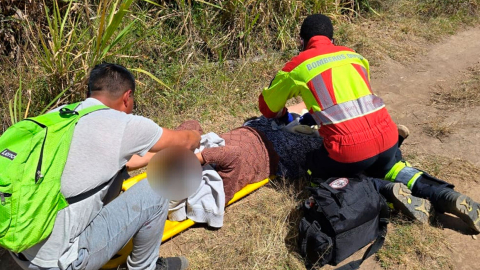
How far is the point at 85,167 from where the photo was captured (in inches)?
76.0

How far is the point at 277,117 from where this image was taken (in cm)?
352

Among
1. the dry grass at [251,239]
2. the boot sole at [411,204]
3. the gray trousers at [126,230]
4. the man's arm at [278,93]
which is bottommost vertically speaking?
the dry grass at [251,239]

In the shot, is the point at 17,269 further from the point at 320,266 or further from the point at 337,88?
the point at 337,88

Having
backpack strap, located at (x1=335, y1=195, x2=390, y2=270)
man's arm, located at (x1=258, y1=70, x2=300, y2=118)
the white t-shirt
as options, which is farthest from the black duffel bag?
the white t-shirt

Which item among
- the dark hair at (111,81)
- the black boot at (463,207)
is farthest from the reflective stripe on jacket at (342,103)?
the dark hair at (111,81)

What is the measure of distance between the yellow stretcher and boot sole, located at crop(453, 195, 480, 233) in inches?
50.9

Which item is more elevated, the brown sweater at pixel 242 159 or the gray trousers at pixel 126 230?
the gray trousers at pixel 126 230

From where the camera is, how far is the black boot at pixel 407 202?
2771 millimetres

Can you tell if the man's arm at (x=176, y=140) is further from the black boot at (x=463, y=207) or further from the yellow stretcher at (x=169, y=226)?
the black boot at (x=463, y=207)

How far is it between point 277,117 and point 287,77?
706mm

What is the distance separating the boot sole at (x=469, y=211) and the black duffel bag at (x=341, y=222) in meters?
0.44

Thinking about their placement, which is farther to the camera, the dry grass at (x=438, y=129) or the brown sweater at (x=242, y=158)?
the dry grass at (x=438, y=129)

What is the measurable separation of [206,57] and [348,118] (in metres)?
2.18

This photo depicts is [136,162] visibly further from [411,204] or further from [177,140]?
[411,204]
